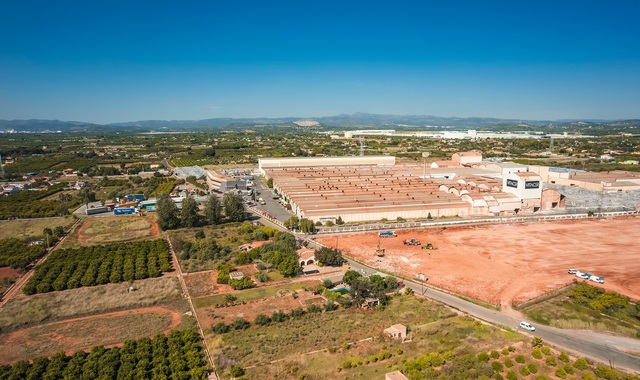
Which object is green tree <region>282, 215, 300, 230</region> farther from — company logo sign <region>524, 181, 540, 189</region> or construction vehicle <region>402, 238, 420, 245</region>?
company logo sign <region>524, 181, 540, 189</region>

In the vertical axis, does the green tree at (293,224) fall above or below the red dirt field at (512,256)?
above

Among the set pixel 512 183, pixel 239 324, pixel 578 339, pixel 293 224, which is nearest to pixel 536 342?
pixel 578 339

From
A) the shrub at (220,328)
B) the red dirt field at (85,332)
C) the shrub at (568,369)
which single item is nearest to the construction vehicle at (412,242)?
the shrub at (568,369)

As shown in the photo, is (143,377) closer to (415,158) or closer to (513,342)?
(513,342)

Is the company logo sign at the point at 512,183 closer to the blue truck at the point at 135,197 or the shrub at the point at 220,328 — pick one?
the shrub at the point at 220,328

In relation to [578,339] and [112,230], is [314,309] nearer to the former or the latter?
[578,339]

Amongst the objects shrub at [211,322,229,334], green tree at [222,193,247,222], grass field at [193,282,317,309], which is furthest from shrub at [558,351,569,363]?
green tree at [222,193,247,222]
